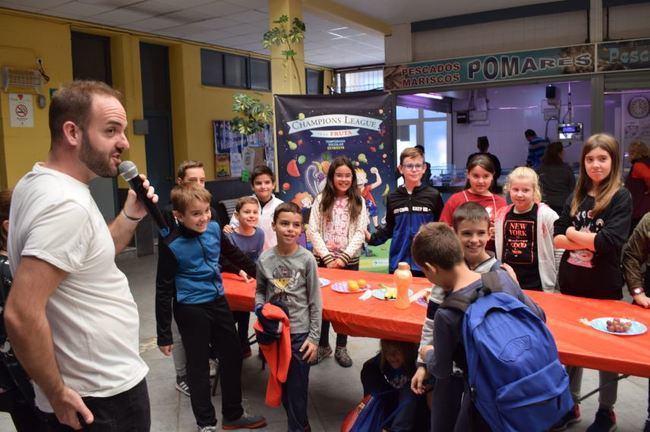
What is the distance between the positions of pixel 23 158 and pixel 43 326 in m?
6.41

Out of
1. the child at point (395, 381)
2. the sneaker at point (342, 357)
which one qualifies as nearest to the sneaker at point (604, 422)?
the child at point (395, 381)

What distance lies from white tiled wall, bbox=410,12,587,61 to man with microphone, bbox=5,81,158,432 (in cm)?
620

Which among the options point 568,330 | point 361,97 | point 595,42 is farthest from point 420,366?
point 595,42

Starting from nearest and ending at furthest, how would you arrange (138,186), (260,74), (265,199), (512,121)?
1. (138,186)
2. (265,199)
3. (260,74)
4. (512,121)

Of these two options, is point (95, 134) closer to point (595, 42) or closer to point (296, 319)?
point (296, 319)

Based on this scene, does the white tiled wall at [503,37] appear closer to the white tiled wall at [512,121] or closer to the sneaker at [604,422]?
the white tiled wall at [512,121]

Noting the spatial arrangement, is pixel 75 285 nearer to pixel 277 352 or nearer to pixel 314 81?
pixel 277 352

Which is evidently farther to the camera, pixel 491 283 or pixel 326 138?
pixel 326 138

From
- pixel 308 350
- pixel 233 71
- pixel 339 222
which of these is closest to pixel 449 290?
pixel 308 350

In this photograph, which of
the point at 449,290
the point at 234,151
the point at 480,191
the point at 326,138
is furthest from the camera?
the point at 234,151

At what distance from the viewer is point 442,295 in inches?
84.6

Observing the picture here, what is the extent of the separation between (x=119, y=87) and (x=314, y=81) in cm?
489

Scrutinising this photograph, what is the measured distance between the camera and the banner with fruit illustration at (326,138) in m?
5.23

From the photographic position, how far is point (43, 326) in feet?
4.27
